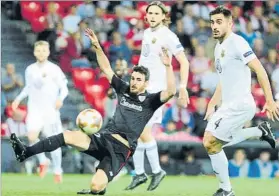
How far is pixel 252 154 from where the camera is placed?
1978 cm

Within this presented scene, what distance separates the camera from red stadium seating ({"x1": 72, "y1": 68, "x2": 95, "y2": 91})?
21500mm

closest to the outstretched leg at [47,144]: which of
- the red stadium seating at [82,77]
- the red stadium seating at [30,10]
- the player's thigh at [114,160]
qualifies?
the player's thigh at [114,160]

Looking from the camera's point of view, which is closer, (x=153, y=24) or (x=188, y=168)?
(x=153, y=24)

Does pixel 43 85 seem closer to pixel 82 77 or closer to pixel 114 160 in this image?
pixel 114 160

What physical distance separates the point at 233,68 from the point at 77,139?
Result: 2.05m

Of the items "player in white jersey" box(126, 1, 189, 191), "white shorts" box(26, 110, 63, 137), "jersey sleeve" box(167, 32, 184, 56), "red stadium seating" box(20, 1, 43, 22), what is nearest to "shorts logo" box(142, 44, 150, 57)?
"player in white jersey" box(126, 1, 189, 191)

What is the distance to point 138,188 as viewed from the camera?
1407cm

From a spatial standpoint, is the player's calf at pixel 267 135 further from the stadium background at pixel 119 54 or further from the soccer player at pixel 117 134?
the stadium background at pixel 119 54

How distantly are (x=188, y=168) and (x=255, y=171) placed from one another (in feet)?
4.77

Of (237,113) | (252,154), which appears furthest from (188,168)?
(237,113)

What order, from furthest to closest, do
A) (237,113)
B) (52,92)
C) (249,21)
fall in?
(249,21)
(52,92)
(237,113)

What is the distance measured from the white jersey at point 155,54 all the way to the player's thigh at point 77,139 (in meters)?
2.36

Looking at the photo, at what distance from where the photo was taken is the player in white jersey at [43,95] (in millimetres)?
15828

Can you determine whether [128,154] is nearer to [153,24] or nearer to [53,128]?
[153,24]
